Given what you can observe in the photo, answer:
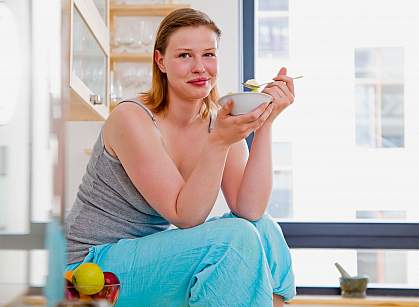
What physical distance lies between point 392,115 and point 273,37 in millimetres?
683

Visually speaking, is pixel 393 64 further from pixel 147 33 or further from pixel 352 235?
pixel 147 33

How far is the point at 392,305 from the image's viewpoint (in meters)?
3.11

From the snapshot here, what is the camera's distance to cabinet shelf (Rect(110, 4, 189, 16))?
332 cm

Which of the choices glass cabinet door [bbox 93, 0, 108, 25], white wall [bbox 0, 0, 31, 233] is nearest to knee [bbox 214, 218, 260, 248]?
white wall [bbox 0, 0, 31, 233]

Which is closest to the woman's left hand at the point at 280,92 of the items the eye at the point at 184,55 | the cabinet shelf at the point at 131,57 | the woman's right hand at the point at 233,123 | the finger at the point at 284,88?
the finger at the point at 284,88

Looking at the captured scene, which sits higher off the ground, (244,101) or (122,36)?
(122,36)

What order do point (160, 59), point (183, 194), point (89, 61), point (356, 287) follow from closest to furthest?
point (183, 194), point (160, 59), point (89, 61), point (356, 287)

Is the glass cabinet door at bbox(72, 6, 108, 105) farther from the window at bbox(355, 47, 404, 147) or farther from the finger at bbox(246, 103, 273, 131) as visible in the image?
the window at bbox(355, 47, 404, 147)

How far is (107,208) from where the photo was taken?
76.4 inches

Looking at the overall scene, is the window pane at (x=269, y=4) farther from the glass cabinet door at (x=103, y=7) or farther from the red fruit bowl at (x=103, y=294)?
the red fruit bowl at (x=103, y=294)

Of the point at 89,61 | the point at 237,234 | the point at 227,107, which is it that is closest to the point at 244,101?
the point at 227,107

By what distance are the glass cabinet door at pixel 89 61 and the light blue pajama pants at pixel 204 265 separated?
802 mm

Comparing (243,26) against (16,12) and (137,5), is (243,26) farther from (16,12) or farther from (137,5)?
(16,12)

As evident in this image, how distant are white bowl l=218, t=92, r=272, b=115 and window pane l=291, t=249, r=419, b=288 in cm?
198
